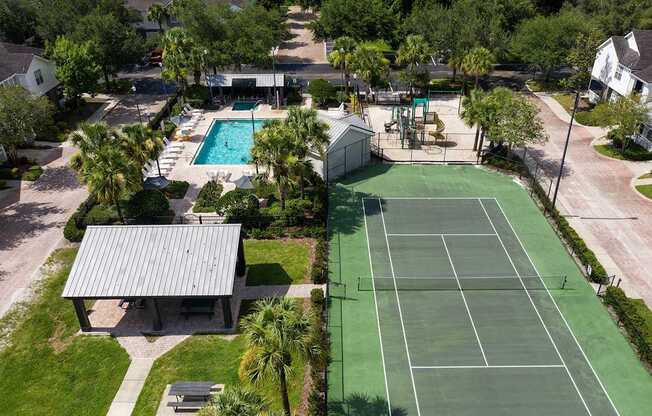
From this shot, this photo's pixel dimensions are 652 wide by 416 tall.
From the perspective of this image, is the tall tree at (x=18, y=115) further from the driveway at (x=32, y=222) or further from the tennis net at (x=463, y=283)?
the tennis net at (x=463, y=283)

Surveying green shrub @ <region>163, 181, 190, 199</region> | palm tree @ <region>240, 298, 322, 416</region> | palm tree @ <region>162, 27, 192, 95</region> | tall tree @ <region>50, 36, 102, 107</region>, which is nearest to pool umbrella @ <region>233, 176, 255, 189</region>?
green shrub @ <region>163, 181, 190, 199</region>

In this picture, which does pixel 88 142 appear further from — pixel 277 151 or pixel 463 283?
pixel 463 283

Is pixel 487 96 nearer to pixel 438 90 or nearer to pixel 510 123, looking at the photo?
pixel 510 123

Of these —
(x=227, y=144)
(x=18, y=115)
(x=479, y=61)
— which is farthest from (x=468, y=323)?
(x=18, y=115)

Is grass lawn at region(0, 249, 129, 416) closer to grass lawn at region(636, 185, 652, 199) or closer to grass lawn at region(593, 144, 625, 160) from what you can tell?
grass lawn at region(636, 185, 652, 199)

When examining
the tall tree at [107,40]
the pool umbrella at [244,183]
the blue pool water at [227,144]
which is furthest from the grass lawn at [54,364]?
the tall tree at [107,40]

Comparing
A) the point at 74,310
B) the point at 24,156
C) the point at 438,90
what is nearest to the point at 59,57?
the point at 24,156
